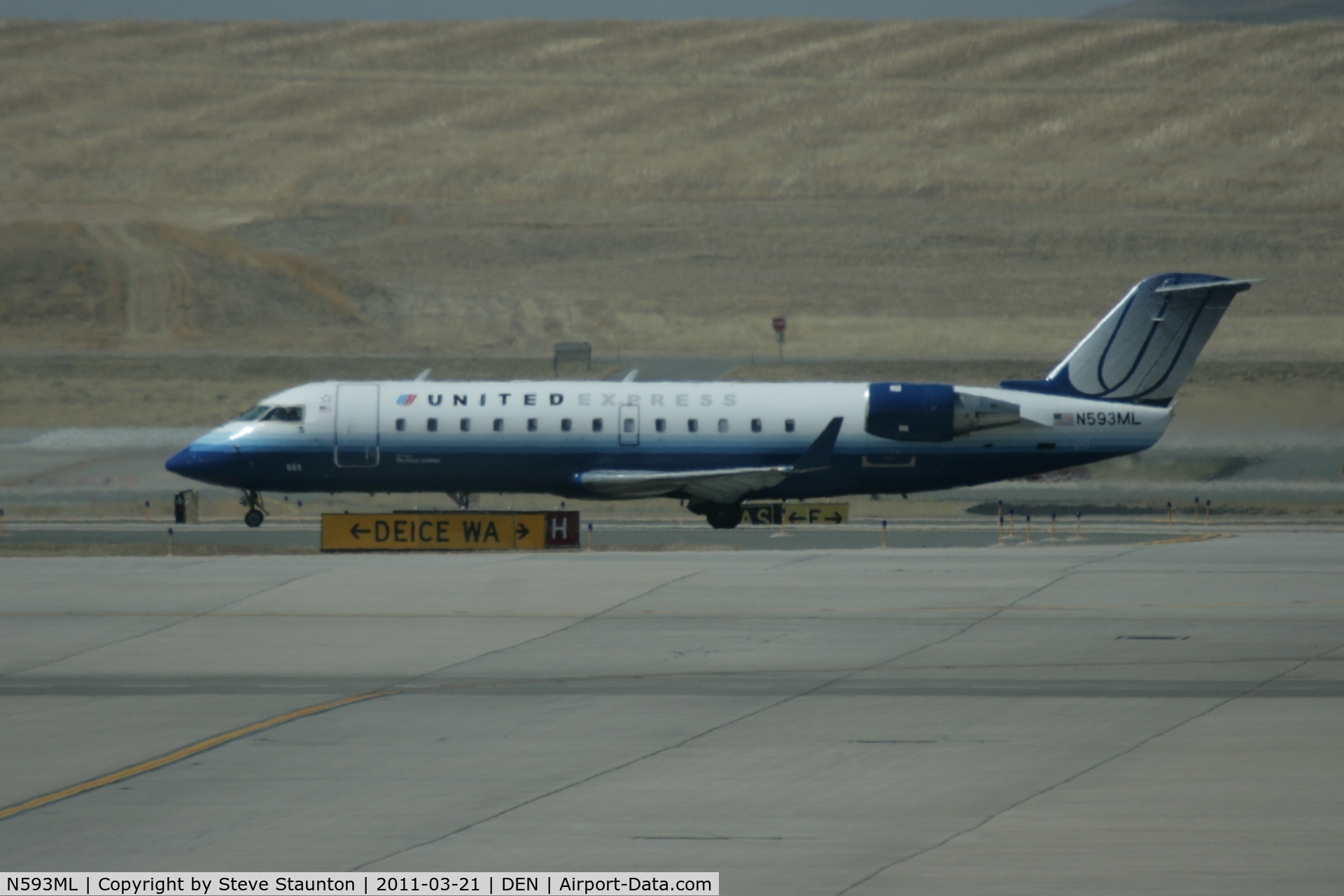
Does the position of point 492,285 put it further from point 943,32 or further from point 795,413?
point 943,32

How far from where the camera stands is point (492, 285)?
11325 centimetres

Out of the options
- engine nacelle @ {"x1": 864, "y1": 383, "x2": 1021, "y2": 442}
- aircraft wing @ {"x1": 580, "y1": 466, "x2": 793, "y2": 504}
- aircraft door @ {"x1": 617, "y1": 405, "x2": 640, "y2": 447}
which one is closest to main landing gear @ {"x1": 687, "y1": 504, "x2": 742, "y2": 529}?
aircraft wing @ {"x1": 580, "y1": 466, "x2": 793, "y2": 504}

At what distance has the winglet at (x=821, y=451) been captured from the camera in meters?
45.9

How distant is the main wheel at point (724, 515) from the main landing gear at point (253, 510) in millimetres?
12316

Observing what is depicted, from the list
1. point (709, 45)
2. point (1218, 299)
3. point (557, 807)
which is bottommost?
point (557, 807)

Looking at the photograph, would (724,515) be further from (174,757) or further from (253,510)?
(174,757)

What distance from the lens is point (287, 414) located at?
4703cm

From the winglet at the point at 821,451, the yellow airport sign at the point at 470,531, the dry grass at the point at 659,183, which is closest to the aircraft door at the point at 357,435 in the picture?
the yellow airport sign at the point at 470,531

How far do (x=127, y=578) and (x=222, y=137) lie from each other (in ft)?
407

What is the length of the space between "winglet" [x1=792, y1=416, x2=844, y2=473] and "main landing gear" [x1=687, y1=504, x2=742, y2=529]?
8.14 ft

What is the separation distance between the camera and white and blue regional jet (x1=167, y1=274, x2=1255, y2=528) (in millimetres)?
46625

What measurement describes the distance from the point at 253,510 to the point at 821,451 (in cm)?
1570

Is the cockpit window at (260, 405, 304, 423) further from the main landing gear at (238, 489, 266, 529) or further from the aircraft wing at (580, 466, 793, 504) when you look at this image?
the aircraft wing at (580, 466, 793, 504)

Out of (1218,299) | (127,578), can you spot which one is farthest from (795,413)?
(127,578)
